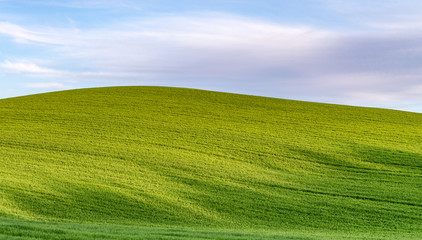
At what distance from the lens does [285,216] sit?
48.0 ft

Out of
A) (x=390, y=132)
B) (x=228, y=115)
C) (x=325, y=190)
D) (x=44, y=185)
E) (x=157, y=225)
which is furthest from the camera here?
(x=228, y=115)

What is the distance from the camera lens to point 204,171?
18.7 metres

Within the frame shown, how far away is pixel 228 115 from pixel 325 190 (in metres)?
13.9

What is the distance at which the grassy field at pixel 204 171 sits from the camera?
533 inches

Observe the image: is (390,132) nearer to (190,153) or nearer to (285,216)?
(190,153)

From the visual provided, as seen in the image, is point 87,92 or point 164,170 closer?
point 164,170

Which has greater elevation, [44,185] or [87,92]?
[87,92]

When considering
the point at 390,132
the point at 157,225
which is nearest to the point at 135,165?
the point at 157,225

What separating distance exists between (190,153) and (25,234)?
1334cm

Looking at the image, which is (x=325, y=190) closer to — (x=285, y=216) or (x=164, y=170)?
(x=285, y=216)

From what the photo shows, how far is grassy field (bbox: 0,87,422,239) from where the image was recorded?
44.4 feet

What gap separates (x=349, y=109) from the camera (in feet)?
117

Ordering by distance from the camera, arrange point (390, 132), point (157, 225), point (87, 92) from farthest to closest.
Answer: point (87, 92), point (390, 132), point (157, 225)

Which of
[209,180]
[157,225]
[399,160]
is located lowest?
[157,225]
